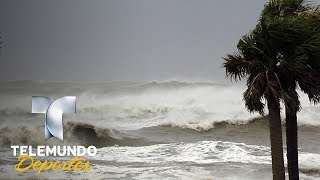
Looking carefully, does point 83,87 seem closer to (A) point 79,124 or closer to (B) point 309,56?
(A) point 79,124

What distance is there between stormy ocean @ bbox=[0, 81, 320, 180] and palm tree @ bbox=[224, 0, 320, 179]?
6.31 metres

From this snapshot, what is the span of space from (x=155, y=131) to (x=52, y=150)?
5041mm

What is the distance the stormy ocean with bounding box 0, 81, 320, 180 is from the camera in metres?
12.7

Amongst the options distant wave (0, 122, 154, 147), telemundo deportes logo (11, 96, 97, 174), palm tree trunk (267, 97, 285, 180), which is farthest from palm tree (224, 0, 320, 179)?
distant wave (0, 122, 154, 147)

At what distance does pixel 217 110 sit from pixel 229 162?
13.3 ft

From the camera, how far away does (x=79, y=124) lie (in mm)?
15172

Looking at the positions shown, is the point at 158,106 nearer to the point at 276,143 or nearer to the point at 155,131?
the point at 155,131

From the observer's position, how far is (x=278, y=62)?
595 cm

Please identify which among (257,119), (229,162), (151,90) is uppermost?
(151,90)

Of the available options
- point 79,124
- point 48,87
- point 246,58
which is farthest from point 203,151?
point 246,58

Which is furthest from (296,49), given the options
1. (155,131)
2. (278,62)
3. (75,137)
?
(155,131)

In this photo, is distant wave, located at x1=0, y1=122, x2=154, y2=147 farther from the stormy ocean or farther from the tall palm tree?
the tall palm tree

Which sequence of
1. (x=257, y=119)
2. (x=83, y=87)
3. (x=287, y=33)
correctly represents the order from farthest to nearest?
(x=257, y=119) < (x=83, y=87) < (x=287, y=33)

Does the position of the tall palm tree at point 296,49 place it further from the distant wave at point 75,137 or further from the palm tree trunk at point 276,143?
the distant wave at point 75,137
